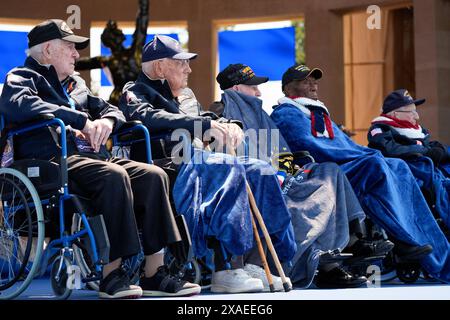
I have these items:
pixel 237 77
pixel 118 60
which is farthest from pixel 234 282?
pixel 118 60

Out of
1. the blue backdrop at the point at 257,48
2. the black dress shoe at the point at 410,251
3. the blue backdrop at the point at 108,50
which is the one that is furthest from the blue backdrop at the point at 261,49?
the black dress shoe at the point at 410,251

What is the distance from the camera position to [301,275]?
475cm

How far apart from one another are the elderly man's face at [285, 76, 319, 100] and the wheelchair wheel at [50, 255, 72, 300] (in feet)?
7.19

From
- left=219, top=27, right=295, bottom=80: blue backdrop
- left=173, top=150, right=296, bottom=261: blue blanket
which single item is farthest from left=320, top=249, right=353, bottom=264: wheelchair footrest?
left=219, top=27, right=295, bottom=80: blue backdrop

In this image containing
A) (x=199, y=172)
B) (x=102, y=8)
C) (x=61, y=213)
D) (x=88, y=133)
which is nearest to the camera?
(x=61, y=213)

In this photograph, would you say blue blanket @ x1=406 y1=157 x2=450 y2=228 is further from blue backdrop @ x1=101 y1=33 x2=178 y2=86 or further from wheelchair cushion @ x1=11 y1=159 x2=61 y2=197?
blue backdrop @ x1=101 y1=33 x2=178 y2=86

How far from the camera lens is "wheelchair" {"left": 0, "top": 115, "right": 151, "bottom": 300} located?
3795mm

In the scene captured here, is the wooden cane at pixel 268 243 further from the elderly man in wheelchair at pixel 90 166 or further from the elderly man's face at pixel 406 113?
the elderly man's face at pixel 406 113

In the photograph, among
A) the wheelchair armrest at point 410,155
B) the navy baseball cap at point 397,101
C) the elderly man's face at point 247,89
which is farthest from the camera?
the navy baseball cap at point 397,101

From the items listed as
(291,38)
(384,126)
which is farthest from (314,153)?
(291,38)

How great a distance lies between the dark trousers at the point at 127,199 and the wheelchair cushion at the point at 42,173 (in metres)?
0.08

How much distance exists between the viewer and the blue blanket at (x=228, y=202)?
4.25 meters
